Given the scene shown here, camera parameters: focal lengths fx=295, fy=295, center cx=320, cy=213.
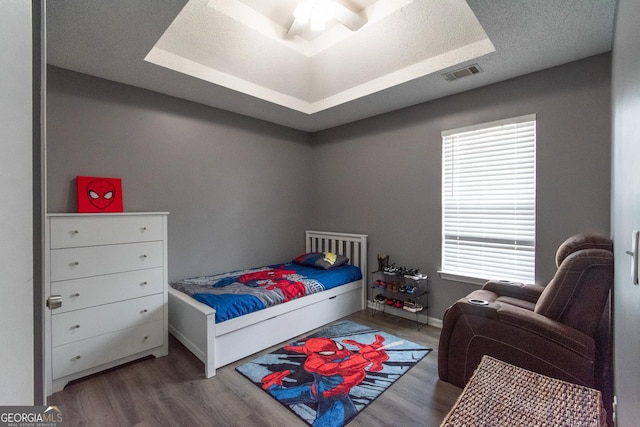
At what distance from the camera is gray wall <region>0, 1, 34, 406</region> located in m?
0.48

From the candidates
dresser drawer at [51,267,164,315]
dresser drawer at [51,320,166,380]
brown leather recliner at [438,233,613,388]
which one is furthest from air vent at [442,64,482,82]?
dresser drawer at [51,320,166,380]

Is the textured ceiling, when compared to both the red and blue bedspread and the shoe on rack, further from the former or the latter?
the shoe on rack

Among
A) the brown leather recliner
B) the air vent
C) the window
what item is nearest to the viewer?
the brown leather recliner

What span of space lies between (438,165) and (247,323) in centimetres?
249

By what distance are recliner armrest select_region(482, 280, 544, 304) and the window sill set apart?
275 millimetres

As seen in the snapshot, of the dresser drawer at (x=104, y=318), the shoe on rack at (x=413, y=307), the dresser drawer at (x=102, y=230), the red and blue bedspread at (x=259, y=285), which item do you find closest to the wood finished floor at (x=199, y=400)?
the dresser drawer at (x=104, y=318)

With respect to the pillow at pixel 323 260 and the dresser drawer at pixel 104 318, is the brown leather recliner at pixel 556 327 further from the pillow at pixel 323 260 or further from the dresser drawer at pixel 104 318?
the dresser drawer at pixel 104 318

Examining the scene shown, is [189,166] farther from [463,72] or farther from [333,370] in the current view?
[463,72]

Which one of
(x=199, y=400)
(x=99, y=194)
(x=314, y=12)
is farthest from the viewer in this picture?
(x=99, y=194)

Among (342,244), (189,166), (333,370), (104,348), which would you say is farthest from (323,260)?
(104,348)

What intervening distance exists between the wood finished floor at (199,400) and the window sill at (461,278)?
91 centimetres

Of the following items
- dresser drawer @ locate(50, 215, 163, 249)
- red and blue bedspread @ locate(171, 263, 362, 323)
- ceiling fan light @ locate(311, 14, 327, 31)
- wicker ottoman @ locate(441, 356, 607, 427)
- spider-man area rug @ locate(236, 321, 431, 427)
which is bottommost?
spider-man area rug @ locate(236, 321, 431, 427)

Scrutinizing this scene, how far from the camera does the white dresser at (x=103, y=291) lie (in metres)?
2.12

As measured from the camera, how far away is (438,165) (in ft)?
10.5
